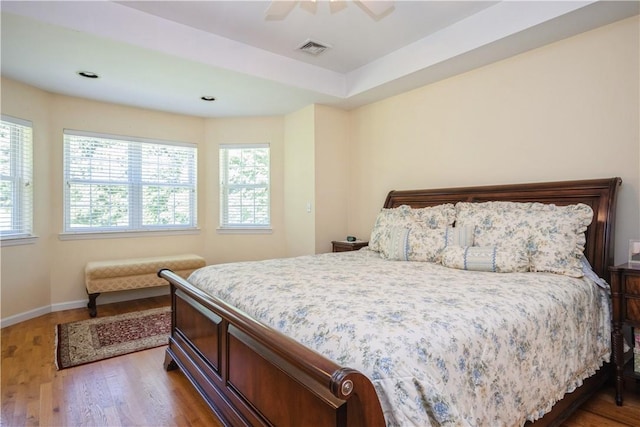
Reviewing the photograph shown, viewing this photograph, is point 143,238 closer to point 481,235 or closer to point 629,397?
point 481,235

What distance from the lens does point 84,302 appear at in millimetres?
4215

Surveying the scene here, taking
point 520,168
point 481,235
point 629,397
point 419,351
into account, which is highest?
point 520,168

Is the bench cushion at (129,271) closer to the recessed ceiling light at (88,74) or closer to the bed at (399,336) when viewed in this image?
the bed at (399,336)

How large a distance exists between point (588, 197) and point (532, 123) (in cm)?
75

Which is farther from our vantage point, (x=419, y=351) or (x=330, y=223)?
(x=330, y=223)

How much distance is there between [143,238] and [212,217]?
0.95 m

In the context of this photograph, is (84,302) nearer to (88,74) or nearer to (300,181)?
(88,74)

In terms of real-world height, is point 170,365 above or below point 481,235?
below

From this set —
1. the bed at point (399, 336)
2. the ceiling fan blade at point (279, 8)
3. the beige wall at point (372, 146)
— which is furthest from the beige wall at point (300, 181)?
the ceiling fan blade at point (279, 8)

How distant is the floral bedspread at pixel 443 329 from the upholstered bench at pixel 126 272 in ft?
7.13

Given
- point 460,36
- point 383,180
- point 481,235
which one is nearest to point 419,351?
point 481,235

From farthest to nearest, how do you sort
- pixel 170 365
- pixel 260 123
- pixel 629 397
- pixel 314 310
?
1. pixel 260 123
2. pixel 170 365
3. pixel 629 397
4. pixel 314 310

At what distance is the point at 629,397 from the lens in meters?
2.17

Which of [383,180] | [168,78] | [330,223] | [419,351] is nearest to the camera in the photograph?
[419,351]
